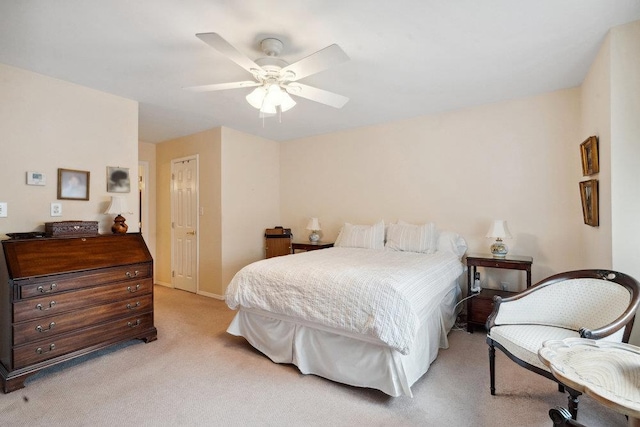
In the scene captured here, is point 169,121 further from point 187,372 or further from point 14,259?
point 187,372

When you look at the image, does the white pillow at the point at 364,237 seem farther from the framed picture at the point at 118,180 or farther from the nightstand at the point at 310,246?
the framed picture at the point at 118,180

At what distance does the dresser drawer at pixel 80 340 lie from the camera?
2.15m

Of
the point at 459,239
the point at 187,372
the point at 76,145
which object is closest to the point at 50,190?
the point at 76,145

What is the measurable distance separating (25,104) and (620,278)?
4614mm

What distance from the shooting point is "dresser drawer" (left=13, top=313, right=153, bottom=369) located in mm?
2148

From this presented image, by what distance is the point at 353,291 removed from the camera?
82.7 inches

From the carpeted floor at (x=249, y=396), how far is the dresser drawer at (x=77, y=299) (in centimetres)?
50

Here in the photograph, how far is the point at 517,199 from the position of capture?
332 cm

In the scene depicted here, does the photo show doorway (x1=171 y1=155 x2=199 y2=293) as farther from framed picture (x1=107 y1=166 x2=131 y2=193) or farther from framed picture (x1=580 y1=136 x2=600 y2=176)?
framed picture (x1=580 y1=136 x2=600 y2=176)

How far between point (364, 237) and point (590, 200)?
222cm

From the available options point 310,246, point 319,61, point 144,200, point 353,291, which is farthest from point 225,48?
point 144,200

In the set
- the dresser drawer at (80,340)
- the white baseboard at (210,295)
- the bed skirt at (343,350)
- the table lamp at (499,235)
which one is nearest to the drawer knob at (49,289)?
the dresser drawer at (80,340)

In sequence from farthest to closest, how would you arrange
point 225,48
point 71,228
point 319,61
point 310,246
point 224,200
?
1. point 310,246
2. point 224,200
3. point 71,228
4. point 319,61
5. point 225,48

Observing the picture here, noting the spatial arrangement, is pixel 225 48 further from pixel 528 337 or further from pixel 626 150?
pixel 626 150
